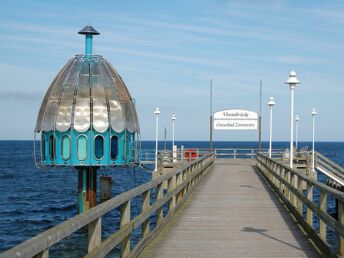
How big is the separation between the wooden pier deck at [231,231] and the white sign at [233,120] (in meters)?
24.9

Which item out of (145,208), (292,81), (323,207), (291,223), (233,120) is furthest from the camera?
(233,120)

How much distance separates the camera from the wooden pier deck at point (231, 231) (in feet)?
31.0

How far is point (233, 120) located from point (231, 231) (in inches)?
1262

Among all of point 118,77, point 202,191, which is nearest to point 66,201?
point 118,77

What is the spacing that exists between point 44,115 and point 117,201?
15.6m

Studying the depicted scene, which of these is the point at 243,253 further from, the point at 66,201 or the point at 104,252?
the point at 66,201

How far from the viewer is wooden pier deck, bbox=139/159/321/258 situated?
9453mm

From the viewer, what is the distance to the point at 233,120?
4331 cm

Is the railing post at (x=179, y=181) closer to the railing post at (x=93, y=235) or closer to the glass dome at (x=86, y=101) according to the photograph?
the glass dome at (x=86, y=101)

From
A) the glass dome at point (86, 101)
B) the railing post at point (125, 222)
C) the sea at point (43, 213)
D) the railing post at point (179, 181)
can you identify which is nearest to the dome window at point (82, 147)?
the glass dome at point (86, 101)

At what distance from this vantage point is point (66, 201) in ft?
135

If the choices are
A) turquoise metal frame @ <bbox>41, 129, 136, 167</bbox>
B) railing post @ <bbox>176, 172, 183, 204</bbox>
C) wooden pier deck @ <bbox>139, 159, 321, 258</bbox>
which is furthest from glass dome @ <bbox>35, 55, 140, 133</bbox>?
railing post @ <bbox>176, 172, 183, 204</bbox>

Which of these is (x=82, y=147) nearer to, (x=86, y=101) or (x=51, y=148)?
(x=51, y=148)

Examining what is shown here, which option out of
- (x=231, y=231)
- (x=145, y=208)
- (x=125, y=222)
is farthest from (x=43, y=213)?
(x=125, y=222)
